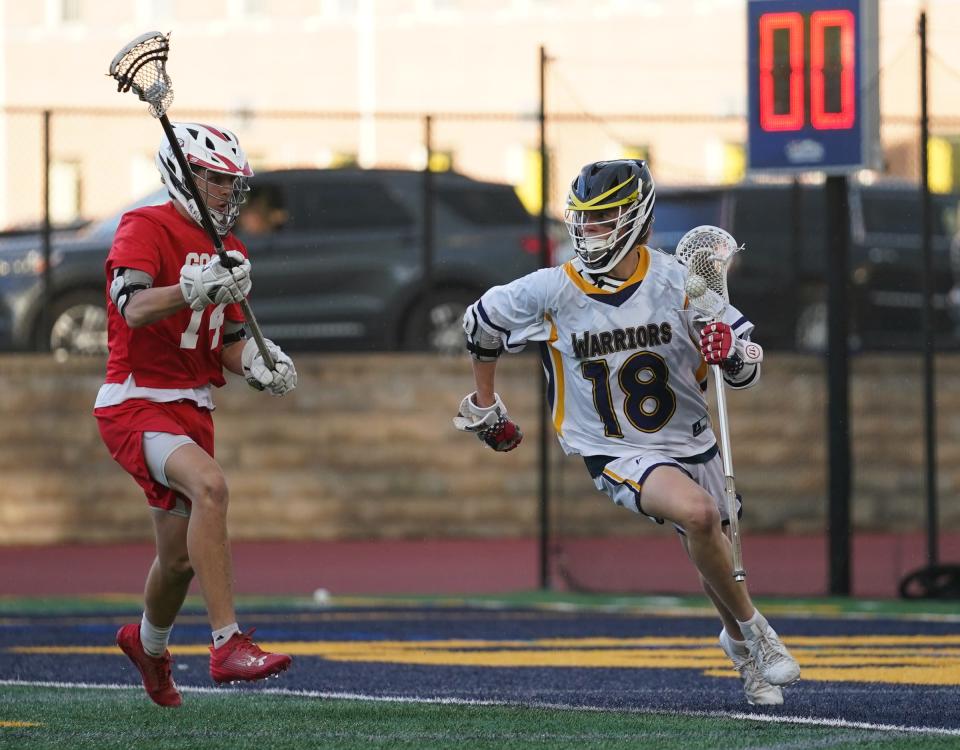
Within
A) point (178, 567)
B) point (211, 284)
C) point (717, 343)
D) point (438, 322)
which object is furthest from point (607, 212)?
point (438, 322)

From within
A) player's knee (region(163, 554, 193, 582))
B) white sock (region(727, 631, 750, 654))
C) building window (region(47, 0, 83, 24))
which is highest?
building window (region(47, 0, 83, 24))

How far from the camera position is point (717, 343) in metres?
6.64

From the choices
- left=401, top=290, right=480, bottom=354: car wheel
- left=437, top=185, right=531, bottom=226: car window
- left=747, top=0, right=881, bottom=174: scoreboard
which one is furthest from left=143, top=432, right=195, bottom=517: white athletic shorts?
left=437, top=185, right=531, bottom=226: car window

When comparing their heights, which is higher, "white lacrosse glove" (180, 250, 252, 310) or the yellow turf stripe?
"white lacrosse glove" (180, 250, 252, 310)

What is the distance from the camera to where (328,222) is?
15695mm

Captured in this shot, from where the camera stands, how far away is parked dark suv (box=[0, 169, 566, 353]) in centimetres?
1534

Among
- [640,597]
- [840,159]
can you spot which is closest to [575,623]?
[640,597]

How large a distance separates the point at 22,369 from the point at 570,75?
16323mm

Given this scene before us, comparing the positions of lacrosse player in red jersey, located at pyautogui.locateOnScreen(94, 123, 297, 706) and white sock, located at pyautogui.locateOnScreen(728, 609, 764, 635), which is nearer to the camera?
lacrosse player in red jersey, located at pyautogui.locateOnScreen(94, 123, 297, 706)

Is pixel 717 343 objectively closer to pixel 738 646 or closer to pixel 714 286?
pixel 714 286

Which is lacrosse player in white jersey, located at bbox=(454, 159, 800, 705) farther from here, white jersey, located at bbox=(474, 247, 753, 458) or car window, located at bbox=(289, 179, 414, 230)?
car window, located at bbox=(289, 179, 414, 230)

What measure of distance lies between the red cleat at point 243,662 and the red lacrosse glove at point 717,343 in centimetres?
169

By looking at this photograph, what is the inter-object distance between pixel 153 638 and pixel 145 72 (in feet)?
6.30

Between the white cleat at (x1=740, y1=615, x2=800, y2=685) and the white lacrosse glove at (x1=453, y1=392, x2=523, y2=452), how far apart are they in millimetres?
1023
